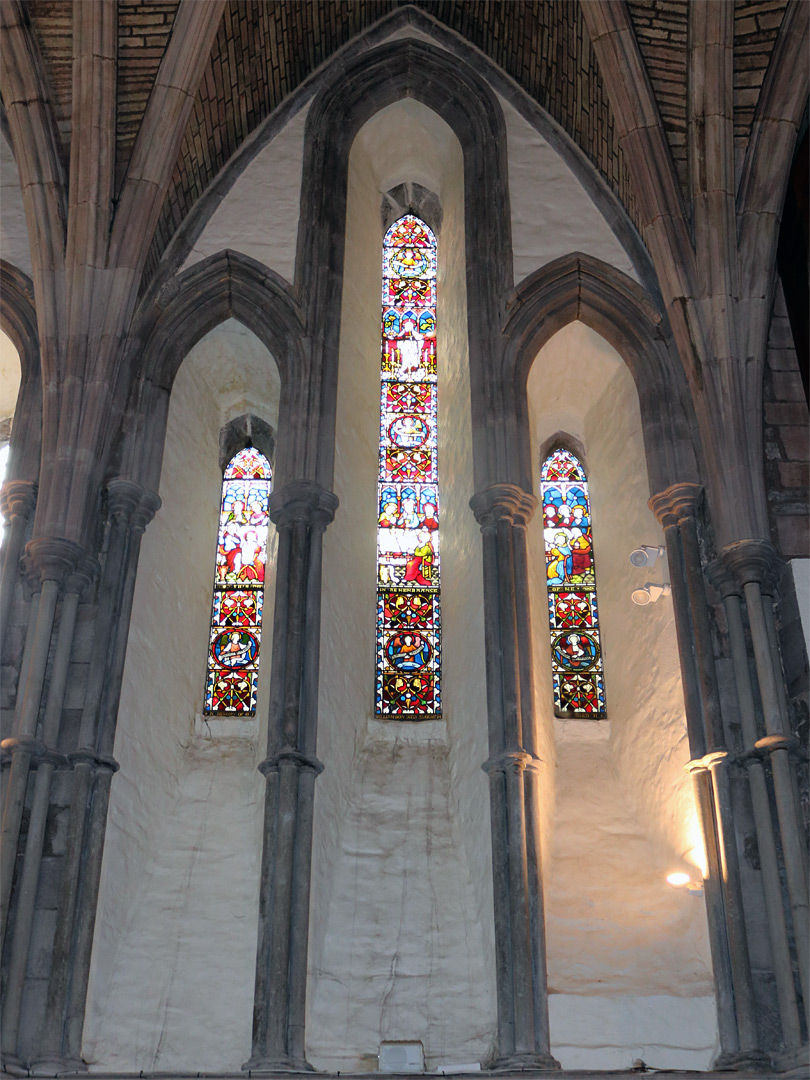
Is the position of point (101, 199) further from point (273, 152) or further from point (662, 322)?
point (662, 322)

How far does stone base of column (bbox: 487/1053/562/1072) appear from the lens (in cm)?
723

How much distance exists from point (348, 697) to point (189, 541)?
1.69 m

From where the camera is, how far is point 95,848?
789cm

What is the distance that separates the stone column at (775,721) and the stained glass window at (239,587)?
3.33 m

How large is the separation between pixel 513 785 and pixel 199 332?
4.18m

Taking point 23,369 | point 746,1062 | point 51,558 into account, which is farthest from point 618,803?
point 23,369

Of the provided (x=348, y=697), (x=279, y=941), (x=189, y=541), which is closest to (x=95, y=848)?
(x=279, y=941)

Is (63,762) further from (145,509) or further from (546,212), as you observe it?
(546,212)

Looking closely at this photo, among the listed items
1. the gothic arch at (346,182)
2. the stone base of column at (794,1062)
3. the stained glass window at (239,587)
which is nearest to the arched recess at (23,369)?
the stained glass window at (239,587)

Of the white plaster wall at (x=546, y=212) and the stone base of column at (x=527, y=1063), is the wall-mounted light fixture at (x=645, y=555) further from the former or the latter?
the stone base of column at (x=527, y=1063)

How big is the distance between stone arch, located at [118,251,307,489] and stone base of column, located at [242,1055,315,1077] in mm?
3776

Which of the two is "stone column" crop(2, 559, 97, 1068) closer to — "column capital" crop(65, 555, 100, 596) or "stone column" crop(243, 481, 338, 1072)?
"column capital" crop(65, 555, 100, 596)

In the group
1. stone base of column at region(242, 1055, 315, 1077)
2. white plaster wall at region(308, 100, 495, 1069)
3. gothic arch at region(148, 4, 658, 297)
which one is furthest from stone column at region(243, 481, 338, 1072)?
gothic arch at region(148, 4, 658, 297)

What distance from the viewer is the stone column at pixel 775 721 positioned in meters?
7.39
